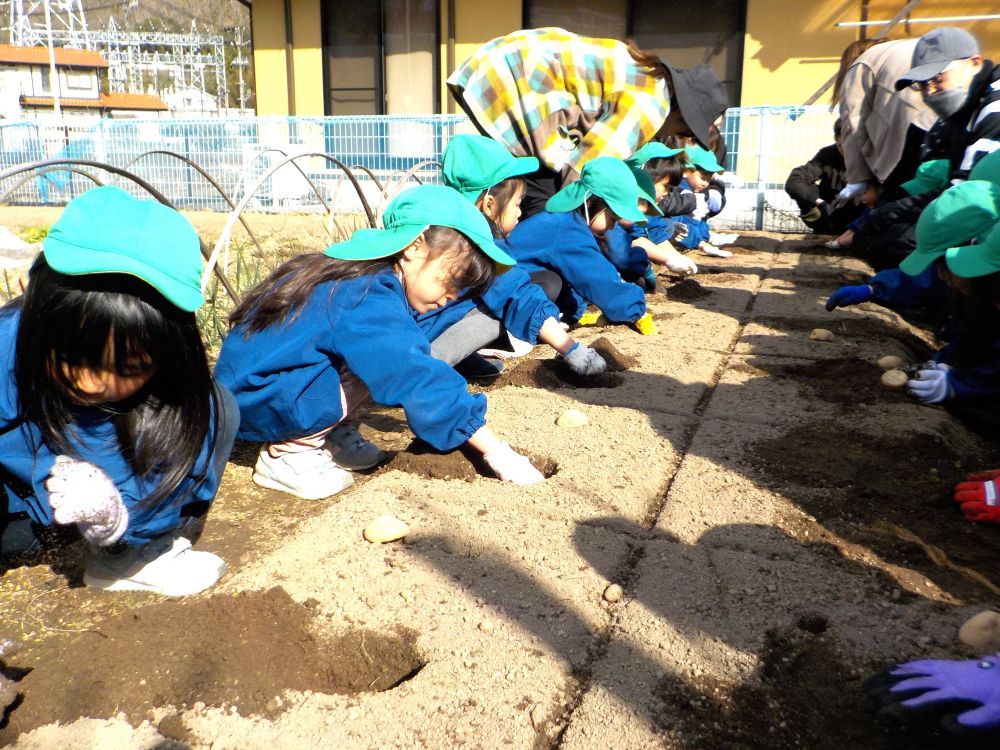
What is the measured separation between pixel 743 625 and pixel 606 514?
0.58 meters

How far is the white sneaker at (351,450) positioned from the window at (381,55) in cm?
807

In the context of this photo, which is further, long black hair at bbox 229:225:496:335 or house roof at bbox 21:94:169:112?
house roof at bbox 21:94:169:112

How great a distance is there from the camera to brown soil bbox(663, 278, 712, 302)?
17.2 feet

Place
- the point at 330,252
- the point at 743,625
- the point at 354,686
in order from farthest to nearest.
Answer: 1. the point at 330,252
2. the point at 743,625
3. the point at 354,686

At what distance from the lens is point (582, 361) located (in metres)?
3.38

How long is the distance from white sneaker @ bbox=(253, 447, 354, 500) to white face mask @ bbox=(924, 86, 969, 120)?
3.87 m

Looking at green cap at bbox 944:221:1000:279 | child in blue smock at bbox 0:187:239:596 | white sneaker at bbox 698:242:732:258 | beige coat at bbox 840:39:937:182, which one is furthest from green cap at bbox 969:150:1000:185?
white sneaker at bbox 698:242:732:258

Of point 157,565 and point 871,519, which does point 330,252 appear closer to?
point 157,565

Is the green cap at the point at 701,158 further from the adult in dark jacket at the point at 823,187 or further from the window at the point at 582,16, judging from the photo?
the window at the point at 582,16

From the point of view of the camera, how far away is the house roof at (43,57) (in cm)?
3750

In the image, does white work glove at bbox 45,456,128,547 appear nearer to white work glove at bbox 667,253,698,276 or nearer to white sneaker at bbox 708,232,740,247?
white work glove at bbox 667,253,698,276

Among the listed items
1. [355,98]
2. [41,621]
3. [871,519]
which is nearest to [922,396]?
[871,519]

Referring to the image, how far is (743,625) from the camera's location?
1703mm

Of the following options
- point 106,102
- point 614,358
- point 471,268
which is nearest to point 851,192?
point 614,358
